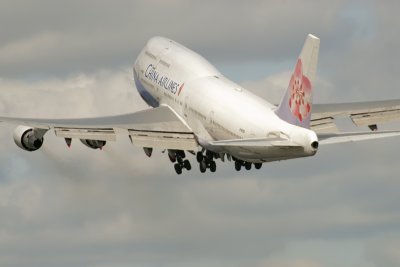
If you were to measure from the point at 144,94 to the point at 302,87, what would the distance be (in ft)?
75.4

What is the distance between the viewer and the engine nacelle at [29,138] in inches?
4434

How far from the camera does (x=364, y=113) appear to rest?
11275cm

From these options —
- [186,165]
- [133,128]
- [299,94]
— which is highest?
[299,94]

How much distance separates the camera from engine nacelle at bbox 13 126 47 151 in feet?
370

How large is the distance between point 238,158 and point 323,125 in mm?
7293

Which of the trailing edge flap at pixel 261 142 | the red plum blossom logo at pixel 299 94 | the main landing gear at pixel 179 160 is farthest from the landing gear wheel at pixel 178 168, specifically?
the red plum blossom logo at pixel 299 94

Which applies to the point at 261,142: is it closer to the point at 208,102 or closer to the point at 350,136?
the point at 350,136

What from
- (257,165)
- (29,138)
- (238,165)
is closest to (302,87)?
(257,165)

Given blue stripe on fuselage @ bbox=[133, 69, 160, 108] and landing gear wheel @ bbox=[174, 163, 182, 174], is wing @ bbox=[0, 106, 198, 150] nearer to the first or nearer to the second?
landing gear wheel @ bbox=[174, 163, 182, 174]

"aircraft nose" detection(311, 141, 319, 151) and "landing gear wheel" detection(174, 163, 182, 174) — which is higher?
"aircraft nose" detection(311, 141, 319, 151)

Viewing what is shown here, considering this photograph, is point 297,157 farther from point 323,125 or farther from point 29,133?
point 29,133

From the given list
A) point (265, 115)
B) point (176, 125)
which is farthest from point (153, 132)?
point (265, 115)

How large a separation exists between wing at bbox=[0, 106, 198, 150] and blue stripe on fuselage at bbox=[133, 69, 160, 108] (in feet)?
15.7

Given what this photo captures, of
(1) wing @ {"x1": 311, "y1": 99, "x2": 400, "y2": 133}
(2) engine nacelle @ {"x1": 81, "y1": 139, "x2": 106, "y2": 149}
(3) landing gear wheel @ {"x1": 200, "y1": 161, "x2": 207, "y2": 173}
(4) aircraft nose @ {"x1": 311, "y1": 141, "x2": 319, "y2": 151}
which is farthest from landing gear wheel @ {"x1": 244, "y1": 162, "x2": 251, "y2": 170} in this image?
(4) aircraft nose @ {"x1": 311, "y1": 141, "x2": 319, "y2": 151}
